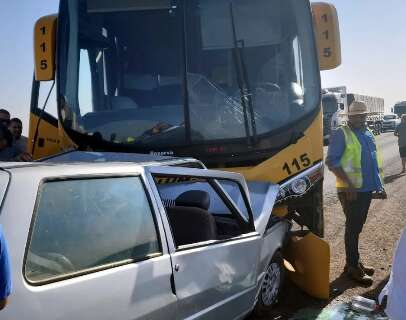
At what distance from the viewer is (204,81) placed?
5.55 metres

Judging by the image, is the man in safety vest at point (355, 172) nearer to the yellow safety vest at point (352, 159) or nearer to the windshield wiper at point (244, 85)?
the yellow safety vest at point (352, 159)

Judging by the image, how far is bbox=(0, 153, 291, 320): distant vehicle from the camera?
2080 mm

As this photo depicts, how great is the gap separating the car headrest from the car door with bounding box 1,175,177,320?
0.82 meters

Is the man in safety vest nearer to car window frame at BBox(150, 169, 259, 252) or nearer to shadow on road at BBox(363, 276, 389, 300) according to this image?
shadow on road at BBox(363, 276, 389, 300)

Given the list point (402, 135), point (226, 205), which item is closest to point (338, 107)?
point (402, 135)

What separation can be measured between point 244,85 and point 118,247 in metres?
3.33

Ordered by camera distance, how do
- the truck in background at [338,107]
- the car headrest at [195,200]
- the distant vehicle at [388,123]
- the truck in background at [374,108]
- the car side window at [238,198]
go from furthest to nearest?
the distant vehicle at [388,123] < the truck in background at [374,108] < the truck in background at [338,107] < the car side window at [238,198] < the car headrest at [195,200]

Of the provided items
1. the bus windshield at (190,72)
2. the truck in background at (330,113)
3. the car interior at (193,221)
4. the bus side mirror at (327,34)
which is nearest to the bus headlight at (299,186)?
the bus windshield at (190,72)

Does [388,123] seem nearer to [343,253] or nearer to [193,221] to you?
[343,253]

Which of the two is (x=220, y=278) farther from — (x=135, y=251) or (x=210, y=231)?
(x=135, y=251)

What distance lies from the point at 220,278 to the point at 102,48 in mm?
3601

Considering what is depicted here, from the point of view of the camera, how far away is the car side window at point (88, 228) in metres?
2.17

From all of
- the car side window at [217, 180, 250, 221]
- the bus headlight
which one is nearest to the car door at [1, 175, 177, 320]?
the car side window at [217, 180, 250, 221]

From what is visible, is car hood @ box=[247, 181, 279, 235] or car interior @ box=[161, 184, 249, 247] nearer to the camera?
car interior @ box=[161, 184, 249, 247]
